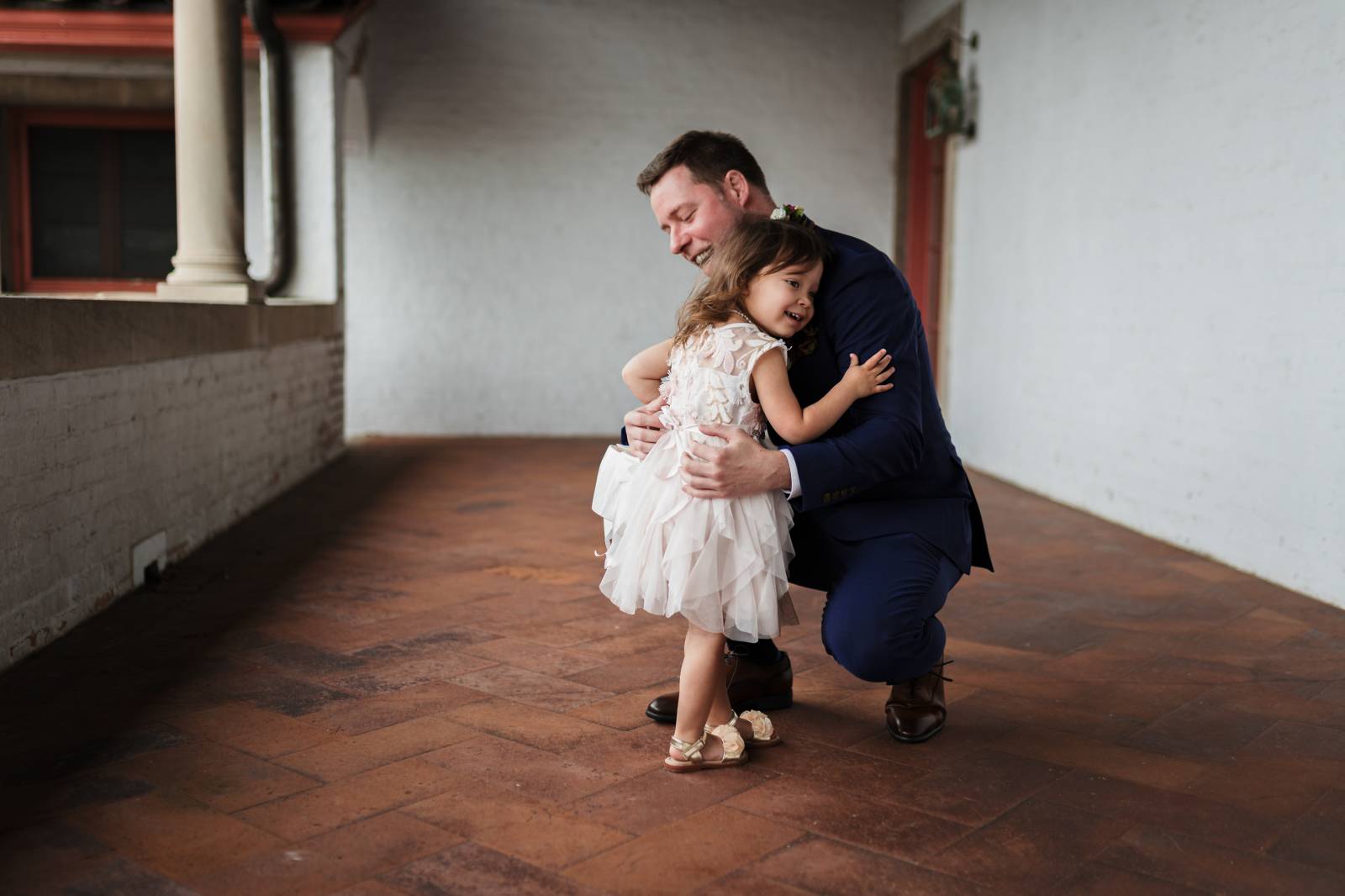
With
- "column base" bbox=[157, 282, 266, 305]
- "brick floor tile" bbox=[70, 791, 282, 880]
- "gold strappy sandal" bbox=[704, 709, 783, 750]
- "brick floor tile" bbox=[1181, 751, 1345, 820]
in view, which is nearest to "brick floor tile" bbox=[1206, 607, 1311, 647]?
"brick floor tile" bbox=[1181, 751, 1345, 820]

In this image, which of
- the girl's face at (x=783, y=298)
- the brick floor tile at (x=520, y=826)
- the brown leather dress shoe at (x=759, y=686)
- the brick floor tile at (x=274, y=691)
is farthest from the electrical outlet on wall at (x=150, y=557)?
the girl's face at (x=783, y=298)

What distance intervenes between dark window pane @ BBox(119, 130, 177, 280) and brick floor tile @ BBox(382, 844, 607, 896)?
851cm

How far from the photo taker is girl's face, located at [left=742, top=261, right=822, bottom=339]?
99.6 inches

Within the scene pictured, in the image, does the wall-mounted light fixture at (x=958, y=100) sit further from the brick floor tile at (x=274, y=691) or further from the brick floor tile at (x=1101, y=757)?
the brick floor tile at (x=274, y=691)

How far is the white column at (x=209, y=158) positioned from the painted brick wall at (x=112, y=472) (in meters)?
0.44

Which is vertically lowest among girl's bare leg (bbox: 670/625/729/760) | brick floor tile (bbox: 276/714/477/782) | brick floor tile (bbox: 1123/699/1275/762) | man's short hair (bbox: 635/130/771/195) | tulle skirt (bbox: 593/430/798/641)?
brick floor tile (bbox: 1123/699/1275/762)

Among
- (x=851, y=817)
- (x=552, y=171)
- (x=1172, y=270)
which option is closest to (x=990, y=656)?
(x=851, y=817)

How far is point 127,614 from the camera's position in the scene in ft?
12.8

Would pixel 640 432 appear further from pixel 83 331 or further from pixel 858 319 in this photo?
pixel 83 331

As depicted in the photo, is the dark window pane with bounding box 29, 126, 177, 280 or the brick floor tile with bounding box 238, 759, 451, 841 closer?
the brick floor tile with bounding box 238, 759, 451, 841

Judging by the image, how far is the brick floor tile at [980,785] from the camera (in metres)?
2.37

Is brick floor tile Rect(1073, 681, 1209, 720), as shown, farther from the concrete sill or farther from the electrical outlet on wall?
the electrical outlet on wall

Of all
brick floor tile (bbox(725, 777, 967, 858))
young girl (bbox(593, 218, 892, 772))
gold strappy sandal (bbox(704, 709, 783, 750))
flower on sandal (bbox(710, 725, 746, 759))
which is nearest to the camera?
brick floor tile (bbox(725, 777, 967, 858))

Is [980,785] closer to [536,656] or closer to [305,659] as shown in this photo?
[536,656]
